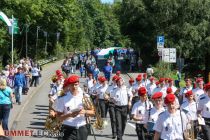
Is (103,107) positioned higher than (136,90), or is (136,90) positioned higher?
(136,90)

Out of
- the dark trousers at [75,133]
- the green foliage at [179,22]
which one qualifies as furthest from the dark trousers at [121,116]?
the green foliage at [179,22]

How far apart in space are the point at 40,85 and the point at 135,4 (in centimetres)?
1745

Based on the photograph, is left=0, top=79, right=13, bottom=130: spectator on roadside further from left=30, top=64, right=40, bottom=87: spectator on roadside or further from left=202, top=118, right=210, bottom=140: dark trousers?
left=30, top=64, right=40, bottom=87: spectator on roadside

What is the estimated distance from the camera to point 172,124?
28.3 ft

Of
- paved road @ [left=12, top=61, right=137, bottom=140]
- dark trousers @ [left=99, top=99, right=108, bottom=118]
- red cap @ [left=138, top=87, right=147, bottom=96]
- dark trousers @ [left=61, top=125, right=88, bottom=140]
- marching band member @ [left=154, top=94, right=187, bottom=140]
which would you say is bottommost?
paved road @ [left=12, top=61, right=137, bottom=140]

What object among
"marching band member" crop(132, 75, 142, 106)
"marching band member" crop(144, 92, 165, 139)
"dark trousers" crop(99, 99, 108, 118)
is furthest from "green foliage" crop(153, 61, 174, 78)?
"marching band member" crop(144, 92, 165, 139)

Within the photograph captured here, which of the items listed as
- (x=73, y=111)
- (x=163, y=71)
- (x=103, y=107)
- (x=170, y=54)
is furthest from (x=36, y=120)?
(x=163, y=71)

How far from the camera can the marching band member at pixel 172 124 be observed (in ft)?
28.1

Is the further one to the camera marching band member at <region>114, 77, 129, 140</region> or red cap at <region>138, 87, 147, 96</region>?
marching band member at <region>114, 77, 129, 140</region>

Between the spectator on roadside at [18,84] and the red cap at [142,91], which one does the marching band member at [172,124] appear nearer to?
the red cap at [142,91]

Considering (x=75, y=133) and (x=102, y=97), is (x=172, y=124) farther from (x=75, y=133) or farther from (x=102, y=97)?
(x=102, y=97)

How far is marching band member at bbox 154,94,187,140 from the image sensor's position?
28.1ft

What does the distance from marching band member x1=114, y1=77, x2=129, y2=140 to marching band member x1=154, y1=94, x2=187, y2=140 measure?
6383mm

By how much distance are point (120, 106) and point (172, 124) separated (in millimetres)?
6822
